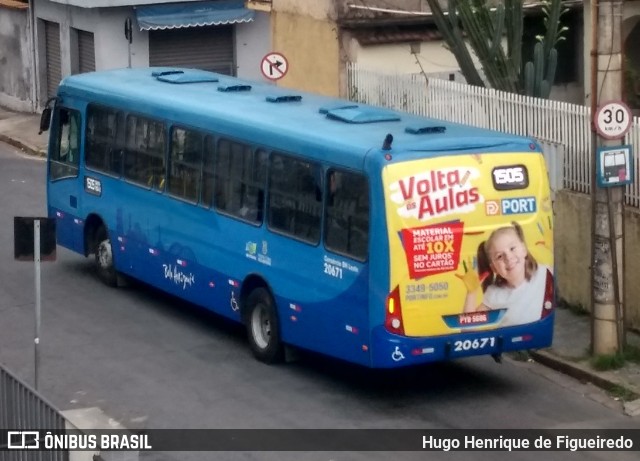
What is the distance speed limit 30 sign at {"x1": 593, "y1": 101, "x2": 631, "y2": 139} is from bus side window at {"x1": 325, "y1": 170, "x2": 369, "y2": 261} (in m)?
2.88

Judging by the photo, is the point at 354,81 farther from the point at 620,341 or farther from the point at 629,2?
the point at 620,341

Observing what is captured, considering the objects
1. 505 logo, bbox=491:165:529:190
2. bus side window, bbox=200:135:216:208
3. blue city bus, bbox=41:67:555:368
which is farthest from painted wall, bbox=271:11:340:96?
505 logo, bbox=491:165:529:190

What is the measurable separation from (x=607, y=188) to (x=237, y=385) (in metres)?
4.39

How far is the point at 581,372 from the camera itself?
1424 cm

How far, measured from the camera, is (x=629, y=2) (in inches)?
904

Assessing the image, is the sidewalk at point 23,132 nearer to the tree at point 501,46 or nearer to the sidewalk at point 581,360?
the tree at point 501,46

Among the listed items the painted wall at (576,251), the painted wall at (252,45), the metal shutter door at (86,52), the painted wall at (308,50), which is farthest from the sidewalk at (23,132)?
the painted wall at (576,251)

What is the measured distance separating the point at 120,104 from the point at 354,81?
557 cm

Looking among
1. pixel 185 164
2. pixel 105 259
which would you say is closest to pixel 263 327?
pixel 185 164

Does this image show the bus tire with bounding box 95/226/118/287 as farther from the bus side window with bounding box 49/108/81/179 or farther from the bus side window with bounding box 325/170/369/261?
the bus side window with bounding box 325/170/369/261

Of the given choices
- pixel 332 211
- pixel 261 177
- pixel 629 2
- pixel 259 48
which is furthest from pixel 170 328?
pixel 259 48

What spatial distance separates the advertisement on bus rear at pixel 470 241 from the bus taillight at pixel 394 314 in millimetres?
42

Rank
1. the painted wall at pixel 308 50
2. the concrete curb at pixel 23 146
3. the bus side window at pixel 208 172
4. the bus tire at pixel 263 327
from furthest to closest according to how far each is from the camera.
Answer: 1. the concrete curb at pixel 23 146
2. the painted wall at pixel 308 50
3. the bus side window at pixel 208 172
4. the bus tire at pixel 263 327

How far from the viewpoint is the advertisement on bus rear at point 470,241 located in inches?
490
